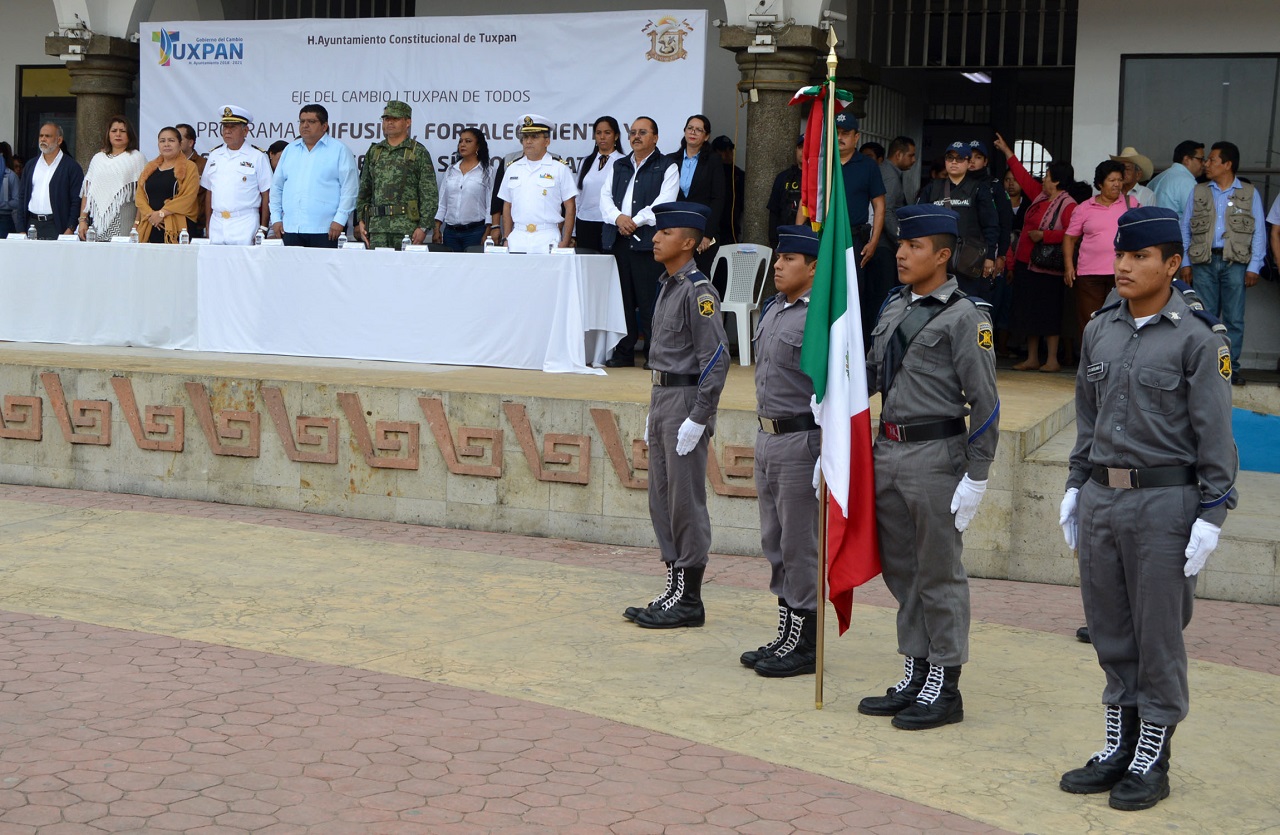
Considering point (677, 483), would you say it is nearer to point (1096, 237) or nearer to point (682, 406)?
point (682, 406)

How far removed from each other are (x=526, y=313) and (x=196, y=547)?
290 cm

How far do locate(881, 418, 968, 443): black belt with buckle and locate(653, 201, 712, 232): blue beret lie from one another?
1.61 m

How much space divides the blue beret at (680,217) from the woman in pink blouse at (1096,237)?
4.87m

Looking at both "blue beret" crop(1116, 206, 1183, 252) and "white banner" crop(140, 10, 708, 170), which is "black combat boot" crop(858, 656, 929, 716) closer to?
"blue beret" crop(1116, 206, 1183, 252)

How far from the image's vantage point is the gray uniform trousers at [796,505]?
566 centimetres

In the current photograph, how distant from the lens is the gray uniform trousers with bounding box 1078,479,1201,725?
432cm

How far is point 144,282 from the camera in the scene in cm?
1097

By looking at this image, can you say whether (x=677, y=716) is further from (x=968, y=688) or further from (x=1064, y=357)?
(x=1064, y=357)

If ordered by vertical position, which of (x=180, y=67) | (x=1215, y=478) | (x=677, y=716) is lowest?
(x=677, y=716)

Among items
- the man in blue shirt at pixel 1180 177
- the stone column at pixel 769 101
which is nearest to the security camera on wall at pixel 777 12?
the stone column at pixel 769 101

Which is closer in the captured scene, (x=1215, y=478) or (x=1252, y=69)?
(x=1215, y=478)

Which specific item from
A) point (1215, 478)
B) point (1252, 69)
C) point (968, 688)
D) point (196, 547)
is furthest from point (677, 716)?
point (1252, 69)

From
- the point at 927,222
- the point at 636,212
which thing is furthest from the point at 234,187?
the point at 927,222

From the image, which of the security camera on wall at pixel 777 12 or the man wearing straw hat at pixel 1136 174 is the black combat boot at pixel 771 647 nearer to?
the man wearing straw hat at pixel 1136 174
